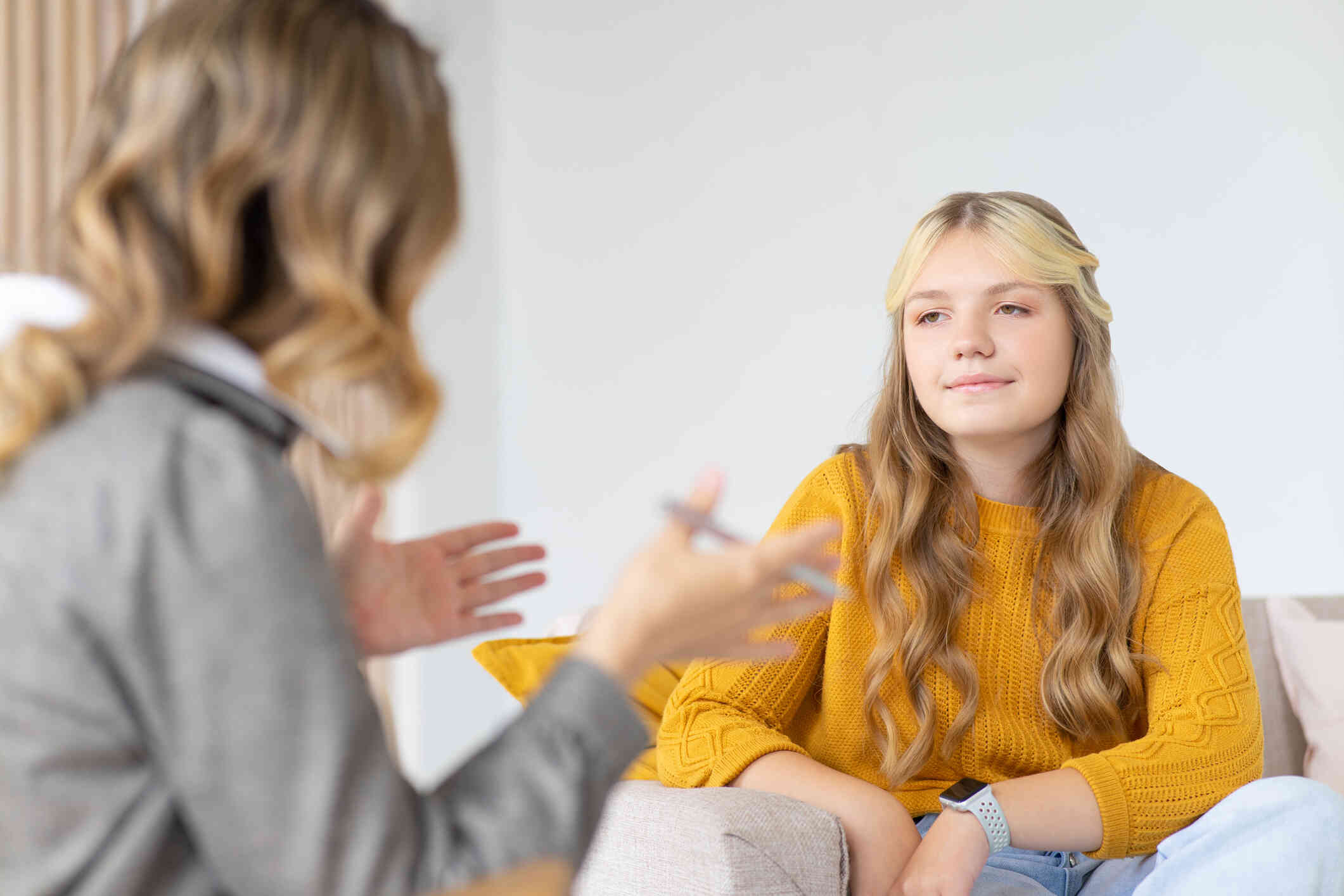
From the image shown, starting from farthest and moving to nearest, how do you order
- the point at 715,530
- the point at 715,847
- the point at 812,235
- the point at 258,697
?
the point at 812,235
the point at 715,847
the point at 715,530
the point at 258,697

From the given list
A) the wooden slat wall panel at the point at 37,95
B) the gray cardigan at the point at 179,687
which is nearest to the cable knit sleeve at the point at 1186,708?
the gray cardigan at the point at 179,687

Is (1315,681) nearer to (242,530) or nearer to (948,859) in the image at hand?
(948,859)

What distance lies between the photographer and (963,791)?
1404 millimetres

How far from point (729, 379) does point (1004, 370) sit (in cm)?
202

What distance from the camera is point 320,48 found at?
30.4 inches

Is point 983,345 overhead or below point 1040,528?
overhead

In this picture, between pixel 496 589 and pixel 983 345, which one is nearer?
pixel 496 589

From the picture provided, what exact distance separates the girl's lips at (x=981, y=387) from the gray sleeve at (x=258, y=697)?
1073 mm

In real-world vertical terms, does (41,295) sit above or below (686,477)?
above

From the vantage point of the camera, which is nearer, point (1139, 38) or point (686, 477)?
point (1139, 38)

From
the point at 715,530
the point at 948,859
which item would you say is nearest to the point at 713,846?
the point at 948,859

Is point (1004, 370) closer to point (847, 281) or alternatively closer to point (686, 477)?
point (847, 281)

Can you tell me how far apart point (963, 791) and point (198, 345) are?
996 millimetres

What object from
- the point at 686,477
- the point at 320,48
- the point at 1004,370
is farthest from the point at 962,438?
the point at 686,477
